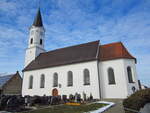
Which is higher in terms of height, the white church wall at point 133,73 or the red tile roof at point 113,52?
the red tile roof at point 113,52

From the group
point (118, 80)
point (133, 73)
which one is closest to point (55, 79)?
point (118, 80)

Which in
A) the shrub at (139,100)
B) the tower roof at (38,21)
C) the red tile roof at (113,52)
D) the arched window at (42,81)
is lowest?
the shrub at (139,100)

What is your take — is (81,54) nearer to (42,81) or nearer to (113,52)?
(113,52)

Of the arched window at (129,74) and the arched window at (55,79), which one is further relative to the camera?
the arched window at (55,79)

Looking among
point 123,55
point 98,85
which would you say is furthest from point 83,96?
point 123,55

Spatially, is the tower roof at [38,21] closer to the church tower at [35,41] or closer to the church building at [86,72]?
the church tower at [35,41]

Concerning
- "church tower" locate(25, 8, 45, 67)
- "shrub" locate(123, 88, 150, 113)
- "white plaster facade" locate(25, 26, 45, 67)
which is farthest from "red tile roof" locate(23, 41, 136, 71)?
"shrub" locate(123, 88, 150, 113)

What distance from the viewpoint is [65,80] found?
25906mm

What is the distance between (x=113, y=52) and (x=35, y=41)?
69.7 ft

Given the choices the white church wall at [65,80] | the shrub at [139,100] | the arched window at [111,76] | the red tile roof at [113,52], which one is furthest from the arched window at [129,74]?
the shrub at [139,100]

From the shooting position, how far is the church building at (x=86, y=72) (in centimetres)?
2227

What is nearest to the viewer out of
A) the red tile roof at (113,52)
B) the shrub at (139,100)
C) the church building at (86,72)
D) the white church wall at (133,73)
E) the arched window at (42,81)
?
the shrub at (139,100)

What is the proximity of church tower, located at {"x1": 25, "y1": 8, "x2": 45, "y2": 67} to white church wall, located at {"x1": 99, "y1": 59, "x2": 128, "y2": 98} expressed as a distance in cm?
1928

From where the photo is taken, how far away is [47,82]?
1101 inches
